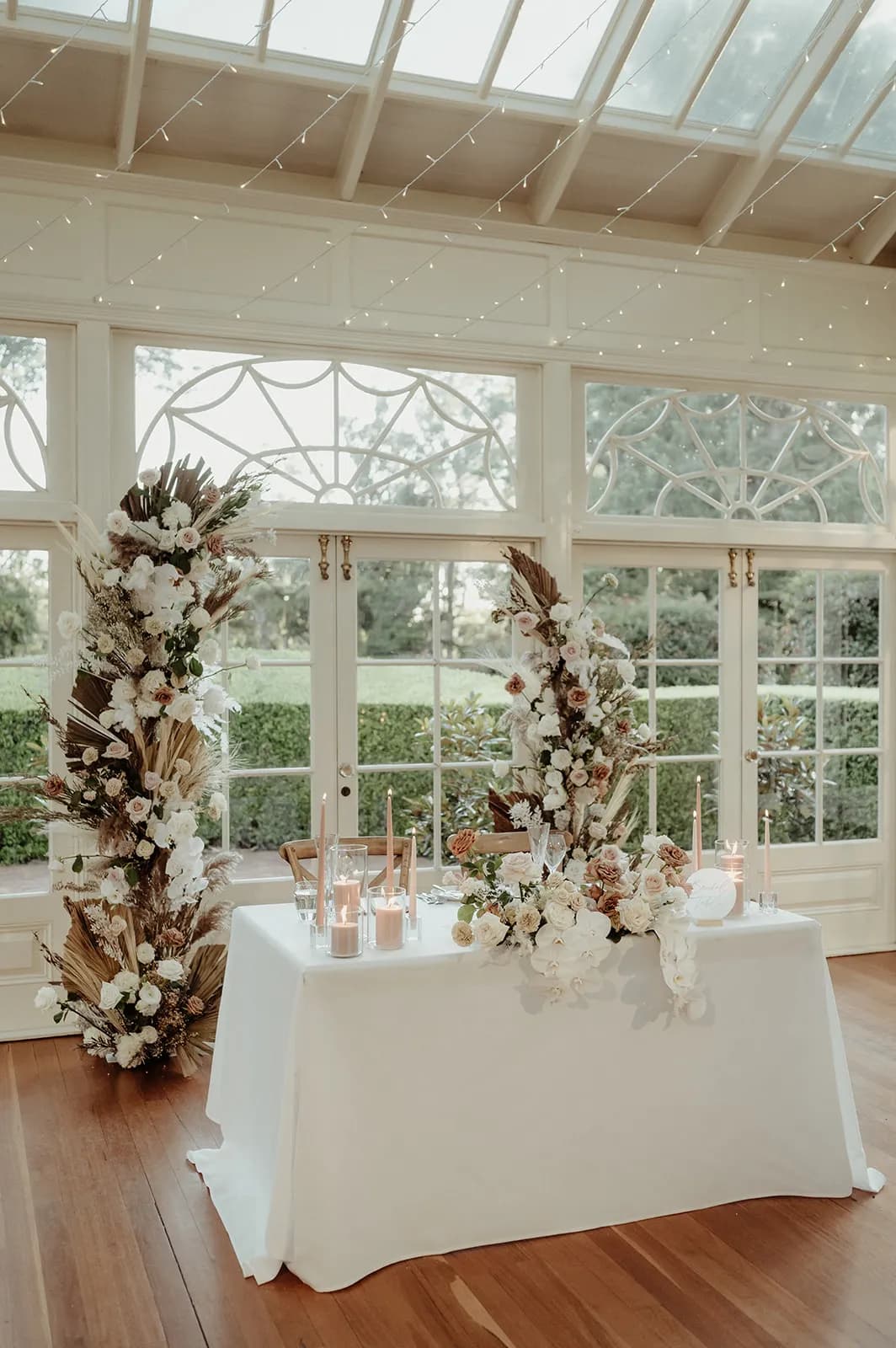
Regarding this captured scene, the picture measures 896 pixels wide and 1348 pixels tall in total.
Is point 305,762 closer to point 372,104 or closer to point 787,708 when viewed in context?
point 787,708

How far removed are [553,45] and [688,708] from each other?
3.05 m

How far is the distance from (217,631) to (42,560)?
2.52 feet

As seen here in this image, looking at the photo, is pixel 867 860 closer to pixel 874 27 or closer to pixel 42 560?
pixel 874 27

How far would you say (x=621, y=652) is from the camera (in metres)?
5.35

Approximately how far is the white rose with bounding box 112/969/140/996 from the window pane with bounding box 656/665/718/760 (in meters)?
2.83

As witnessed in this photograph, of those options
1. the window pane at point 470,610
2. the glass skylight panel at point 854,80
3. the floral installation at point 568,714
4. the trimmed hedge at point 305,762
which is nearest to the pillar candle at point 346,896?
the floral installation at point 568,714

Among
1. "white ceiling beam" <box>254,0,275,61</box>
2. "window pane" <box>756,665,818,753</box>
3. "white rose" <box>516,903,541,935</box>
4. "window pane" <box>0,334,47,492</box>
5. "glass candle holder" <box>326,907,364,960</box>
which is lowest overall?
"glass candle holder" <box>326,907,364,960</box>

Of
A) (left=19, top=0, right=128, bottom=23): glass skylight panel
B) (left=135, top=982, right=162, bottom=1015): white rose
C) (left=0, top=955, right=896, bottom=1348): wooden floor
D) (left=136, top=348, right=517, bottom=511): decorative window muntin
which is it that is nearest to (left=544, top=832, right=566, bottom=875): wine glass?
(left=0, top=955, right=896, bottom=1348): wooden floor

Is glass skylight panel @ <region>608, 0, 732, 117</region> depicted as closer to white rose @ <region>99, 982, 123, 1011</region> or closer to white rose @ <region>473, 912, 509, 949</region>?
white rose @ <region>473, 912, 509, 949</region>

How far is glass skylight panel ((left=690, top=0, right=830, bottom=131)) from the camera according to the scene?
489 centimetres

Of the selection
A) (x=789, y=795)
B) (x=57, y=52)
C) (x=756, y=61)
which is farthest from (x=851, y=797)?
(x=57, y=52)

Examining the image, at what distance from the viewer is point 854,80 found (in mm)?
5191

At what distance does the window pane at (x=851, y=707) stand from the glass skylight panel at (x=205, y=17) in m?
4.03

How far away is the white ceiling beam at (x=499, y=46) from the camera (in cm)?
458
